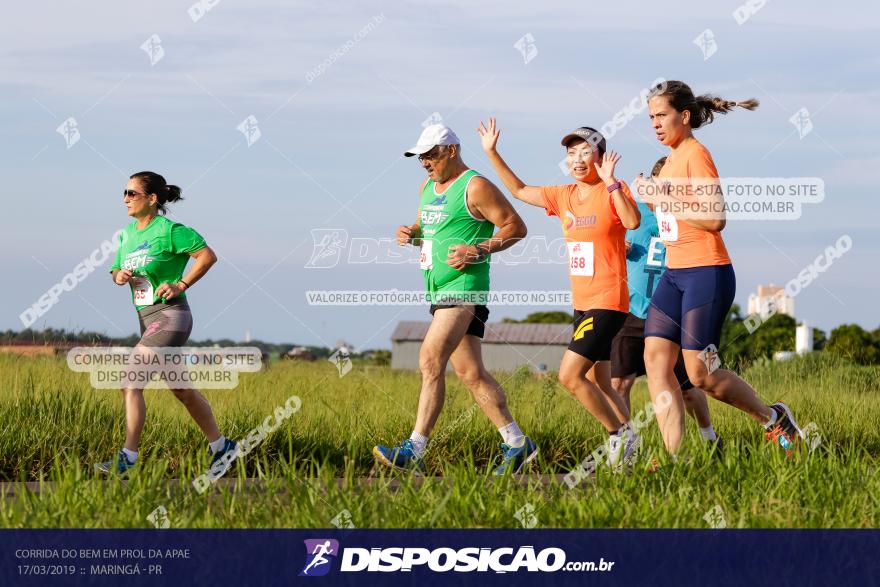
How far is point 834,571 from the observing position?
17.2ft

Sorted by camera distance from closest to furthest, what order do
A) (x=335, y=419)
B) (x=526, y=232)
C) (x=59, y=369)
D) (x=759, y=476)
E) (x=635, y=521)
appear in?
(x=635, y=521), (x=759, y=476), (x=526, y=232), (x=335, y=419), (x=59, y=369)

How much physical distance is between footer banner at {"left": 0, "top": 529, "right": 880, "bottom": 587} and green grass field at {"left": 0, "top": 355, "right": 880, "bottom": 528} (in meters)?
0.16

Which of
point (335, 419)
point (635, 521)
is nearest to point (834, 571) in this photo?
point (635, 521)

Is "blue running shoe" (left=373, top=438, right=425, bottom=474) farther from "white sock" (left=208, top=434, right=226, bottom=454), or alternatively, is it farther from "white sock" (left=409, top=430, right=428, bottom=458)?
"white sock" (left=208, top=434, right=226, bottom=454)

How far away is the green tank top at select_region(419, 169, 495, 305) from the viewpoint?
7316 millimetres

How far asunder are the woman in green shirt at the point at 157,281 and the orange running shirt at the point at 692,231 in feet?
9.72

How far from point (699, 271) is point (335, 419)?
118 inches

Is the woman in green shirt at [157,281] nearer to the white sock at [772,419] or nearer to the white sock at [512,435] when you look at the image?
the white sock at [512,435]

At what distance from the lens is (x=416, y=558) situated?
514 centimetres

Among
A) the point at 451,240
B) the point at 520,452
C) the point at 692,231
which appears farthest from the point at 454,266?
the point at 692,231

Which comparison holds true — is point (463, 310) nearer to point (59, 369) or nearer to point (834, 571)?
point (834, 571)

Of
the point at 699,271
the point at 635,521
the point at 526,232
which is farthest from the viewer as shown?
the point at 526,232

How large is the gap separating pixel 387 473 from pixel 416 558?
2266 mm

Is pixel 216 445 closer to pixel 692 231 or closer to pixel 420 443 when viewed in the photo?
pixel 420 443
